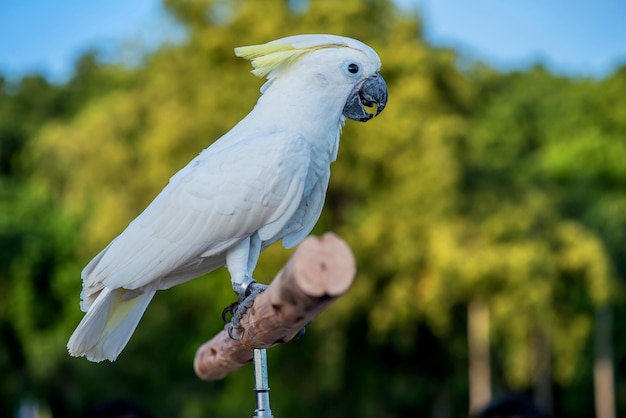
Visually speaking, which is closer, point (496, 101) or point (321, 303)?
point (321, 303)

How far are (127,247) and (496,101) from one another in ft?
75.7

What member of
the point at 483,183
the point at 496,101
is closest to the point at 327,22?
the point at 483,183

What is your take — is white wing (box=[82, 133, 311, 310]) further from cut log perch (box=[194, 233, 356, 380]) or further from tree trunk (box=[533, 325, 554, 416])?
tree trunk (box=[533, 325, 554, 416])

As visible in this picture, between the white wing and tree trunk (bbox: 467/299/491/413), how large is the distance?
12.8m

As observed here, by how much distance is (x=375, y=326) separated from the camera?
1397 centimetres

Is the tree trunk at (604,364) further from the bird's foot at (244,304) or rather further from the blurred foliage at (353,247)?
the bird's foot at (244,304)

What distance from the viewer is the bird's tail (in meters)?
2.74

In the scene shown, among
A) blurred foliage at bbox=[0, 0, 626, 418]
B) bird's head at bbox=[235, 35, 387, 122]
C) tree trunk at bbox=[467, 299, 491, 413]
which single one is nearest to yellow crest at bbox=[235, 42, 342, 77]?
bird's head at bbox=[235, 35, 387, 122]

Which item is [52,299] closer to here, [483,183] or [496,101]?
[483,183]

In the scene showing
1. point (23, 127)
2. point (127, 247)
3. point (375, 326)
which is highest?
point (23, 127)

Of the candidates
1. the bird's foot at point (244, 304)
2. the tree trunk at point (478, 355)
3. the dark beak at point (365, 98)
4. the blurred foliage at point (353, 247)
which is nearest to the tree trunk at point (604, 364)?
the blurred foliage at point (353, 247)

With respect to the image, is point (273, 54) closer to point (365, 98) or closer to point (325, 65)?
point (325, 65)

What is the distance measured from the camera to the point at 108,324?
2844 millimetres

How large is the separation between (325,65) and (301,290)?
0.99 meters
